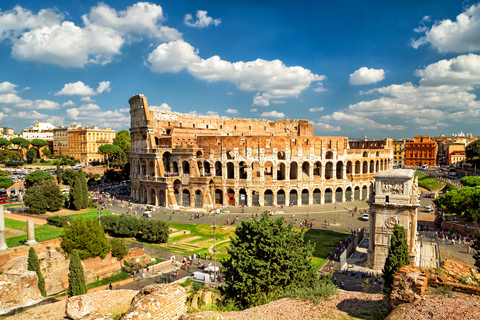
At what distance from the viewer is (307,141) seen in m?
53.9

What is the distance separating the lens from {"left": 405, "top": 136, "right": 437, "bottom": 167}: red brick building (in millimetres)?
105625

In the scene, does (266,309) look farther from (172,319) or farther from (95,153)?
(95,153)

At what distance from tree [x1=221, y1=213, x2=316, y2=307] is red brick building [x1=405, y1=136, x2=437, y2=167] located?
4251 inches

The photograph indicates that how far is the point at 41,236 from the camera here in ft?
92.9

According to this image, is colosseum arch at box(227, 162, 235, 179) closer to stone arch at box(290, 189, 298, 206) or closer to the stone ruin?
stone arch at box(290, 189, 298, 206)

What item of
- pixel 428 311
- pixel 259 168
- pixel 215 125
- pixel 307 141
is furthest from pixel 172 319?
pixel 215 125

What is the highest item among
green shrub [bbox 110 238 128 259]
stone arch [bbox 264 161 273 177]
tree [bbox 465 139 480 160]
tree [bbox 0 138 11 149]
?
tree [bbox 0 138 11 149]

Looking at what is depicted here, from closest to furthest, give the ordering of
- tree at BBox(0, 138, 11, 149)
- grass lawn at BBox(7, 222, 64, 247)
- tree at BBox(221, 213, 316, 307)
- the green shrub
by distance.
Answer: tree at BBox(221, 213, 316, 307) → grass lawn at BBox(7, 222, 64, 247) → the green shrub → tree at BBox(0, 138, 11, 149)

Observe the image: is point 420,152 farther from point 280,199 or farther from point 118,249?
point 118,249

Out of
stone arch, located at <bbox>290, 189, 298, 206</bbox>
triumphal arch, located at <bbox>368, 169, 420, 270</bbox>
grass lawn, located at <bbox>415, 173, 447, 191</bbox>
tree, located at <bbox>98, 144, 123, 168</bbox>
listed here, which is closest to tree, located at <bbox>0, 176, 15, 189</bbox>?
tree, located at <bbox>98, 144, 123, 168</bbox>

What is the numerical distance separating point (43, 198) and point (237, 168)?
1116 inches

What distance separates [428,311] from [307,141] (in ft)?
150

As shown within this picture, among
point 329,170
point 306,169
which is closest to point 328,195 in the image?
point 329,170

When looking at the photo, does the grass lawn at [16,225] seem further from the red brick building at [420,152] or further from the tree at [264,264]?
the red brick building at [420,152]
